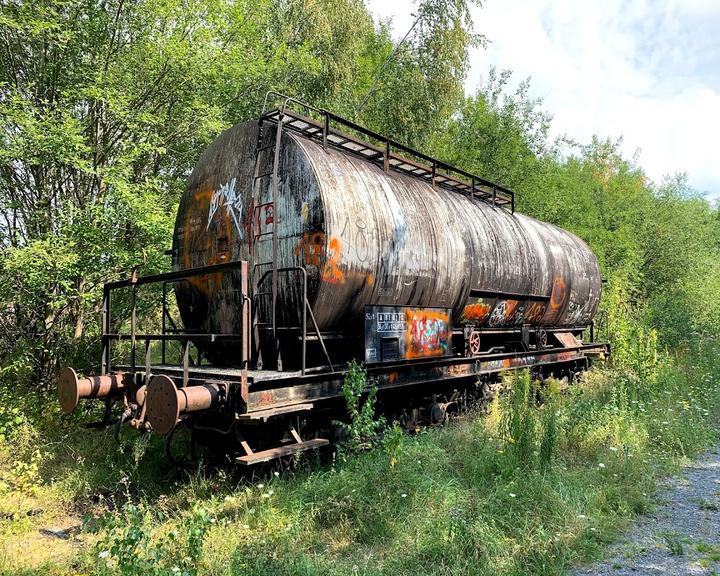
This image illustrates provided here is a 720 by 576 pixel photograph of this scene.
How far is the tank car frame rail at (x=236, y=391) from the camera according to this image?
5.31 m

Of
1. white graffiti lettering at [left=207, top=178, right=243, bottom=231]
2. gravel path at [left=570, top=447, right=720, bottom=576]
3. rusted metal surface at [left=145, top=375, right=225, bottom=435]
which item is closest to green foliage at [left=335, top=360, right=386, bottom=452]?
rusted metal surface at [left=145, top=375, right=225, bottom=435]

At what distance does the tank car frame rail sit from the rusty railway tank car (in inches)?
0.8

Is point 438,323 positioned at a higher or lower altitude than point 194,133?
lower

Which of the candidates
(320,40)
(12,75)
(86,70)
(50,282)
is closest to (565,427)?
(50,282)

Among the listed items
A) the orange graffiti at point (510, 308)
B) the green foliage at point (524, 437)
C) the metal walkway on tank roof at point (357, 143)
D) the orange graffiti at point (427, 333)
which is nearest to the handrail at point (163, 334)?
the metal walkway on tank roof at point (357, 143)

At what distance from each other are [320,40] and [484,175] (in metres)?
9.22

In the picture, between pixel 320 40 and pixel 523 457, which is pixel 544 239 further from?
pixel 320 40

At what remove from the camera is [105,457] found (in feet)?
26.0

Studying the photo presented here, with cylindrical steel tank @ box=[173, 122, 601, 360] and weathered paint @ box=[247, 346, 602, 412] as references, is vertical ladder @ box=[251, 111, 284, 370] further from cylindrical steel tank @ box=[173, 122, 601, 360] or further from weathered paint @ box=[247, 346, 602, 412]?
weathered paint @ box=[247, 346, 602, 412]

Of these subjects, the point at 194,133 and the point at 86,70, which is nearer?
the point at 86,70

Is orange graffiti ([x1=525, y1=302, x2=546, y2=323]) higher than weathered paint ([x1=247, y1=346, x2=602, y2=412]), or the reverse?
orange graffiti ([x1=525, y1=302, x2=546, y2=323])

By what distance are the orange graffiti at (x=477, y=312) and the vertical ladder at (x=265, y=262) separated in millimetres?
3780

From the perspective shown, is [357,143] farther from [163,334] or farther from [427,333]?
[163,334]

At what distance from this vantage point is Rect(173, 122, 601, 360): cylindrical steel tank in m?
6.46
